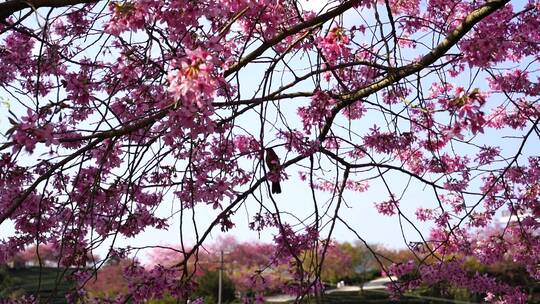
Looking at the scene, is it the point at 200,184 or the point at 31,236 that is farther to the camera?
the point at 31,236

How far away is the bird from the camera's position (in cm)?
381

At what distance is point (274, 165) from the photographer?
153 inches

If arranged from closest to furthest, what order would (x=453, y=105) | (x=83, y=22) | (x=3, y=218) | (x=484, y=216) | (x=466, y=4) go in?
(x=453, y=105) → (x=3, y=218) → (x=83, y=22) → (x=466, y=4) → (x=484, y=216)

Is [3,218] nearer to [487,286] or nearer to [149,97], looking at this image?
[149,97]

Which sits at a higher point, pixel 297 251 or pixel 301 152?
pixel 301 152

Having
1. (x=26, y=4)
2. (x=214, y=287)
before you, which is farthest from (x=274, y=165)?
(x=214, y=287)

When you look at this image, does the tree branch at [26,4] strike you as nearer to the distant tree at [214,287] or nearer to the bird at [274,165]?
the bird at [274,165]

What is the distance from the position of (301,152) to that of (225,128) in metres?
0.57

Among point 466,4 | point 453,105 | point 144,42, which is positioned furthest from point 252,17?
point 466,4

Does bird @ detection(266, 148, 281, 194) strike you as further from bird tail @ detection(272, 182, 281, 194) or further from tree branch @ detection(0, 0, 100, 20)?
tree branch @ detection(0, 0, 100, 20)

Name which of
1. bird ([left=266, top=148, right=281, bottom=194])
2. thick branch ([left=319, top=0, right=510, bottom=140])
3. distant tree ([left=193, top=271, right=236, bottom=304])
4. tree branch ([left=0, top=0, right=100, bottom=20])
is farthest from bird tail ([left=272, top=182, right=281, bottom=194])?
distant tree ([left=193, top=271, right=236, bottom=304])

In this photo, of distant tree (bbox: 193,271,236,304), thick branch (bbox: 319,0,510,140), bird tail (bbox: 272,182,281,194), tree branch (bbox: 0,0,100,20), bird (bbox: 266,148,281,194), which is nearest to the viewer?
tree branch (bbox: 0,0,100,20)

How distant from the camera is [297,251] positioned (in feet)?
14.0

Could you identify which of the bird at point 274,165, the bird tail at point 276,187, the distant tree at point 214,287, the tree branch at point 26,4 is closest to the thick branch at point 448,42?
the bird at point 274,165
